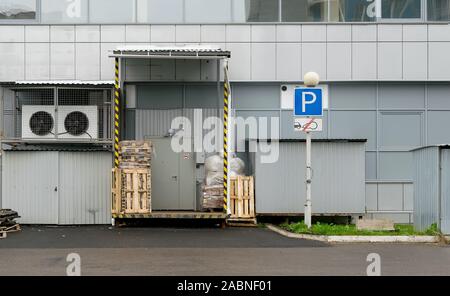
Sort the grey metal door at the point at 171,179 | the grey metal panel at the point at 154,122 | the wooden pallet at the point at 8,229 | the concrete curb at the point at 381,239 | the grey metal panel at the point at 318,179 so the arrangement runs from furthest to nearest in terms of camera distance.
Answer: the grey metal panel at the point at 154,122, the grey metal door at the point at 171,179, the grey metal panel at the point at 318,179, the wooden pallet at the point at 8,229, the concrete curb at the point at 381,239

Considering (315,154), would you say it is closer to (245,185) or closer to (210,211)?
(245,185)

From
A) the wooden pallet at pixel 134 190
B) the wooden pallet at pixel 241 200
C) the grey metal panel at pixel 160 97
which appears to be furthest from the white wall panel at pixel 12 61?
the wooden pallet at pixel 241 200

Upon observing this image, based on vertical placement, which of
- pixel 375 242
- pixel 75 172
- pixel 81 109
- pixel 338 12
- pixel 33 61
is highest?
pixel 338 12

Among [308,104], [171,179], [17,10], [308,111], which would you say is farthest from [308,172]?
[17,10]

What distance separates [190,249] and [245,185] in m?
5.33

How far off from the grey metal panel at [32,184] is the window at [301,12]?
8.12m

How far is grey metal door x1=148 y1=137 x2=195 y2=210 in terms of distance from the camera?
19.8 m

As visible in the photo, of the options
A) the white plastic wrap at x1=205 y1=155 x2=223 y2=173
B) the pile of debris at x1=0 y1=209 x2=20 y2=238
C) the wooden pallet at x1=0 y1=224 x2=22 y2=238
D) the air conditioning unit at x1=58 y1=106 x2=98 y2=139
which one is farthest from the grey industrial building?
the wooden pallet at x1=0 y1=224 x2=22 y2=238

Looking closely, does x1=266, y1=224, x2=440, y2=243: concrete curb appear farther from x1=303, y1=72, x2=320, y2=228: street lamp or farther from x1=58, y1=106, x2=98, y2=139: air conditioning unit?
x1=58, y1=106, x2=98, y2=139: air conditioning unit

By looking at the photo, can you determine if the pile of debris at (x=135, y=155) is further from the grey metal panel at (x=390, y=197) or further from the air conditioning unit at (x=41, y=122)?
the grey metal panel at (x=390, y=197)

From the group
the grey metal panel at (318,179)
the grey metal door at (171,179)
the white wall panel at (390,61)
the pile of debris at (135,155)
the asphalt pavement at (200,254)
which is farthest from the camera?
the white wall panel at (390,61)

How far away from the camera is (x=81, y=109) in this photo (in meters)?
19.5

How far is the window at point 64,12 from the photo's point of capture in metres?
20.4
